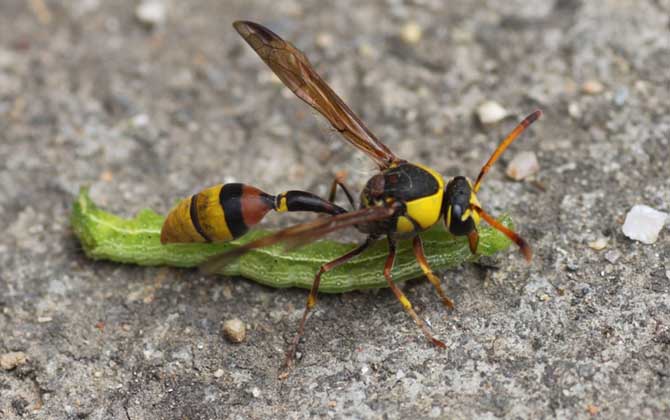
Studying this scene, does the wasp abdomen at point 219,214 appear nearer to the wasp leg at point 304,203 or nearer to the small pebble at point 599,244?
the wasp leg at point 304,203

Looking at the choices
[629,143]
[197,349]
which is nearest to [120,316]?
[197,349]

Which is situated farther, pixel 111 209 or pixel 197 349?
pixel 111 209

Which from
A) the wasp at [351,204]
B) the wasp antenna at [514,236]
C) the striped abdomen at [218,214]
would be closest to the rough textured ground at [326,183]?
the wasp at [351,204]

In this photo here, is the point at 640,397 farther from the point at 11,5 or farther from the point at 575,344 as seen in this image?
the point at 11,5

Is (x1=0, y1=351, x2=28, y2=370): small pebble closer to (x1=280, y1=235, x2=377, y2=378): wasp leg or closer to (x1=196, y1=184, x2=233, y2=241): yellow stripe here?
(x1=196, y1=184, x2=233, y2=241): yellow stripe

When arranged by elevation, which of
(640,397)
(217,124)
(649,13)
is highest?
(649,13)

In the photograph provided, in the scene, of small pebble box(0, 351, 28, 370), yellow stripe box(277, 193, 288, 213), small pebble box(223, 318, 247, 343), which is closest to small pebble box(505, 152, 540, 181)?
yellow stripe box(277, 193, 288, 213)
